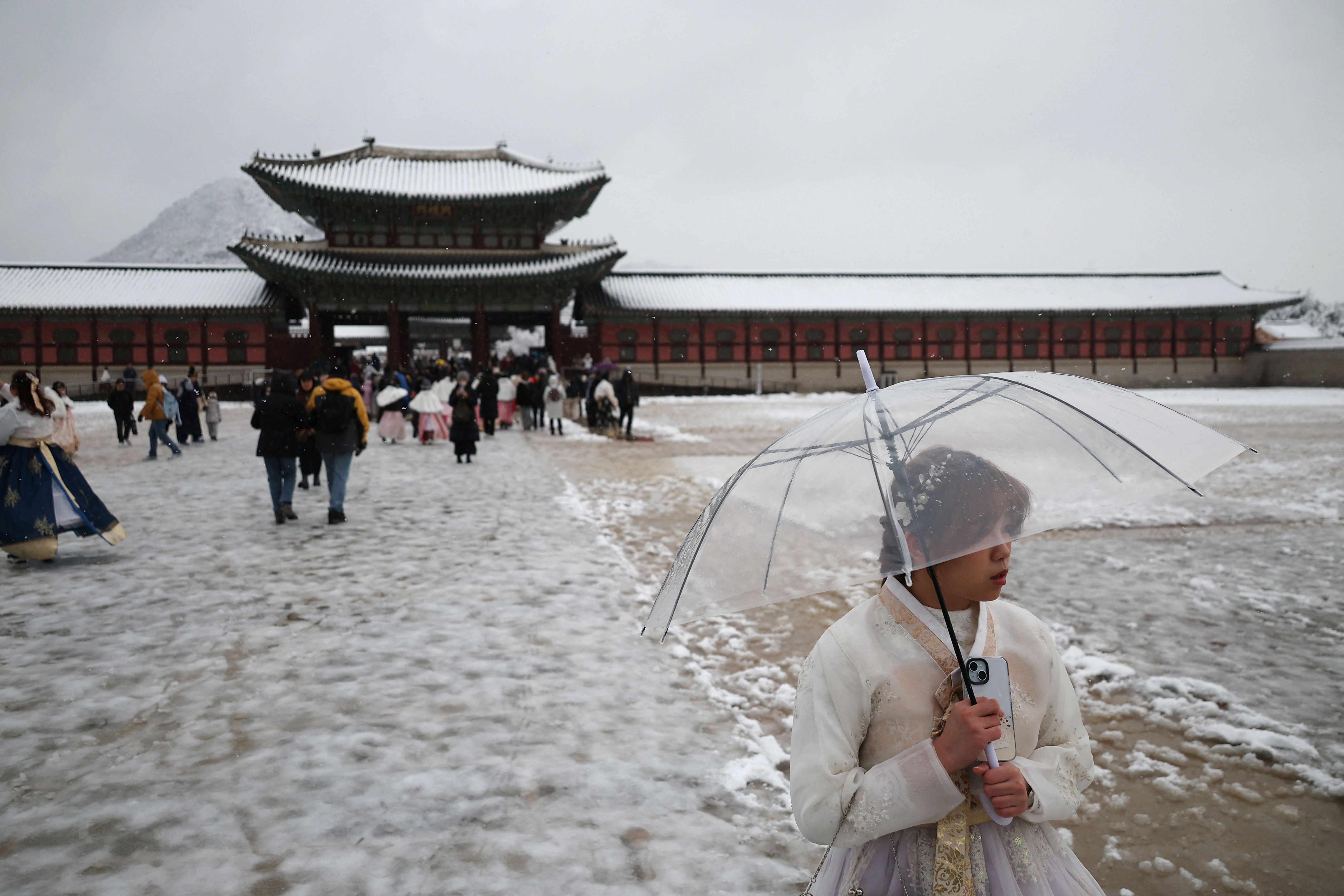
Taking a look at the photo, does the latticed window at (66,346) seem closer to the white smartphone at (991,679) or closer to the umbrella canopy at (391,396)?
the umbrella canopy at (391,396)

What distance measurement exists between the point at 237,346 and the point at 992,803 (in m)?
34.0

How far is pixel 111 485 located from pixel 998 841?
39.2 feet

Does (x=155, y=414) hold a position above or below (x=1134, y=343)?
below

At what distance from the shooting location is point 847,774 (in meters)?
1.37

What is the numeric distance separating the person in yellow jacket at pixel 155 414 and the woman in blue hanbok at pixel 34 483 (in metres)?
7.48

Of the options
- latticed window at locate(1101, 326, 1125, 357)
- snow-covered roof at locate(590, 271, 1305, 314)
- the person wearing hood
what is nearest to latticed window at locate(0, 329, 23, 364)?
snow-covered roof at locate(590, 271, 1305, 314)

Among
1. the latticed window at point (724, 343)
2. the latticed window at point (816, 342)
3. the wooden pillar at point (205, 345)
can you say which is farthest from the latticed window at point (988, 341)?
the wooden pillar at point (205, 345)

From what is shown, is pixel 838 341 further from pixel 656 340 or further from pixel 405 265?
pixel 405 265

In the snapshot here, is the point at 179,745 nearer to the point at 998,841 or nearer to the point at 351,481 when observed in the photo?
the point at 998,841

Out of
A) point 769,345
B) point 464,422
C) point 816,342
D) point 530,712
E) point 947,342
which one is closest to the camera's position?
point 530,712

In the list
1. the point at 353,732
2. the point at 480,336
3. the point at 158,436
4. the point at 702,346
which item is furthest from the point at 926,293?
the point at 353,732

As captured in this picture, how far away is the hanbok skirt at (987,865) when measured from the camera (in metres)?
1.39

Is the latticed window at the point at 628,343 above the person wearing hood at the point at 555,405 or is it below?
above

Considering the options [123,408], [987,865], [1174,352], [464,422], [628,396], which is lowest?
[987,865]
